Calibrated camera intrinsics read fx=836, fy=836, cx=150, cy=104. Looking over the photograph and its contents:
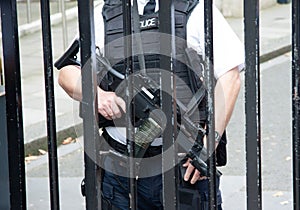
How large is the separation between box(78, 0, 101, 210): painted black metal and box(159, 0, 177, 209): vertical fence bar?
19 cm

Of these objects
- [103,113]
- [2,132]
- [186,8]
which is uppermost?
[186,8]

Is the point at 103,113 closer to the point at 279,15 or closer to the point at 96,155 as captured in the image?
the point at 96,155

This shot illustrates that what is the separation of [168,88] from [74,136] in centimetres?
581

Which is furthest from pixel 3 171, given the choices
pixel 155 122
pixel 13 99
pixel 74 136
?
pixel 74 136

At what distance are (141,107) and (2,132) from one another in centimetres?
219

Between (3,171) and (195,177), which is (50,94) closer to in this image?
(195,177)

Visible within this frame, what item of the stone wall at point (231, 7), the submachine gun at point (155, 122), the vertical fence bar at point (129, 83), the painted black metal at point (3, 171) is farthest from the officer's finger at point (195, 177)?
the stone wall at point (231, 7)

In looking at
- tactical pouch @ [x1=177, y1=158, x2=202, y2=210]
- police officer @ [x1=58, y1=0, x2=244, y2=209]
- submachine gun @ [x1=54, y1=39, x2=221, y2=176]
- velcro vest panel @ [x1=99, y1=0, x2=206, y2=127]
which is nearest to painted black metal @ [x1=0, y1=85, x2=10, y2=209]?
police officer @ [x1=58, y1=0, x2=244, y2=209]

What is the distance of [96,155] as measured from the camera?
7.48ft

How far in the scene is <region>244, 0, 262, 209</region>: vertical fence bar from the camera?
202 centimetres

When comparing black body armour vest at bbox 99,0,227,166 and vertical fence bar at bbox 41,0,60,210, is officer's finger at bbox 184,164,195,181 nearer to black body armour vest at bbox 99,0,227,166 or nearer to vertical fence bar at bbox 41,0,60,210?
black body armour vest at bbox 99,0,227,166

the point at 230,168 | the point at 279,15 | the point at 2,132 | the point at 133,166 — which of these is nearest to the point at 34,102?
the point at 230,168

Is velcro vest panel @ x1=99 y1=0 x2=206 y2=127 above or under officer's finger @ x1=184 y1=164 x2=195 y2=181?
above

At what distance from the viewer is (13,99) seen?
235 centimetres
